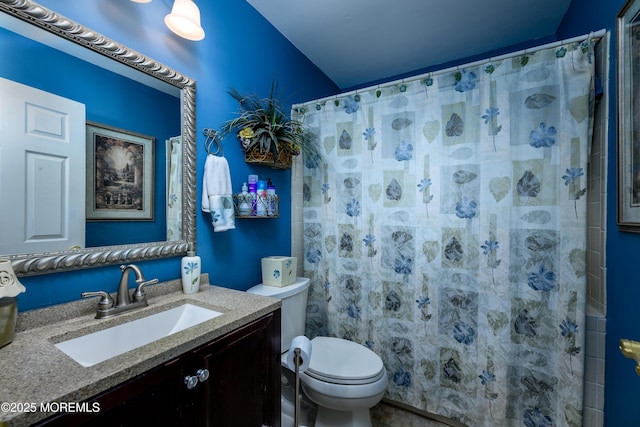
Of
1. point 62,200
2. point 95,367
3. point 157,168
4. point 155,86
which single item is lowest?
point 95,367

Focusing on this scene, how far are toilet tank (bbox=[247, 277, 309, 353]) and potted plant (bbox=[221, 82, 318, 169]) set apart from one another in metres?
0.73

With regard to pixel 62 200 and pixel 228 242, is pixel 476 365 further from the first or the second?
pixel 62 200

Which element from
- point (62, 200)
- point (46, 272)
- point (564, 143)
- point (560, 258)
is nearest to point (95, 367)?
point (46, 272)

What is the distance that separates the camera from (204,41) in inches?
51.4

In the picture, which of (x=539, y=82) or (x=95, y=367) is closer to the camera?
(x=95, y=367)

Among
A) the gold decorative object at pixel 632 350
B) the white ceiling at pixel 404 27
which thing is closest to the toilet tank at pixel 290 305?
the gold decorative object at pixel 632 350

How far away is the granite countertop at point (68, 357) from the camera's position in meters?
0.50

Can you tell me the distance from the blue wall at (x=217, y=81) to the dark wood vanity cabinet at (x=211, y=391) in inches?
19.3

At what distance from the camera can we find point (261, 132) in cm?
145

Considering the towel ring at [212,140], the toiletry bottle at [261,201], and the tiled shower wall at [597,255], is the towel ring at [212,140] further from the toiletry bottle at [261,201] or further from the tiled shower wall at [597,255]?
the tiled shower wall at [597,255]

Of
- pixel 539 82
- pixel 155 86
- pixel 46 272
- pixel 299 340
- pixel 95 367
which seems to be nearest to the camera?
pixel 95 367

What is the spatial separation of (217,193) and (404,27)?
5.41ft

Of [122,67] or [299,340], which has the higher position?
[122,67]

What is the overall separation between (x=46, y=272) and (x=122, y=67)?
0.77m
